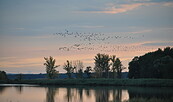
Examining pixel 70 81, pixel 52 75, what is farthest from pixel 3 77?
pixel 70 81

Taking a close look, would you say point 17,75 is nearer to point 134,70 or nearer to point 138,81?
point 134,70

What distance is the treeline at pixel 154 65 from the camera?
7059 cm

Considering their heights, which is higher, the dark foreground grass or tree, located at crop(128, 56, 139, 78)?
tree, located at crop(128, 56, 139, 78)

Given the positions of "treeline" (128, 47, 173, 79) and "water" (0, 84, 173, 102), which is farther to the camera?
"treeline" (128, 47, 173, 79)

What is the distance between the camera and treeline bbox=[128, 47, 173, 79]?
2779 inches

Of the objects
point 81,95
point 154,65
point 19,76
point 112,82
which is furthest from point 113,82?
point 19,76

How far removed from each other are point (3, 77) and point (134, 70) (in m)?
44.5

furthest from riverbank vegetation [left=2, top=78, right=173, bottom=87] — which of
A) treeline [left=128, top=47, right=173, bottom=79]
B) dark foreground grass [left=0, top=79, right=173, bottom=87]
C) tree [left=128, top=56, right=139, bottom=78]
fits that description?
tree [left=128, top=56, right=139, bottom=78]

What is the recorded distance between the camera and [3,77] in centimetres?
10244

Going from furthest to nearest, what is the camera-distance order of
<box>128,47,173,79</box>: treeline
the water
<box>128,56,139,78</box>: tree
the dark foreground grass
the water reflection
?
<box>128,56,139,78</box>: tree < <box>128,47,173,79</box>: treeline < the dark foreground grass < the water reflection < the water

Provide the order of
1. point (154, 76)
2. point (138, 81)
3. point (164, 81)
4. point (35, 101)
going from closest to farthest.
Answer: point (35, 101)
point (164, 81)
point (138, 81)
point (154, 76)

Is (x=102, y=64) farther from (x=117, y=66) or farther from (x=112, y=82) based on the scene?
(x=112, y=82)

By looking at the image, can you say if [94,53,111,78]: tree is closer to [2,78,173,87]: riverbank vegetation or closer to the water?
[2,78,173,87]: riverbank vegetation

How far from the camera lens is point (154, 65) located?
73.9 meters
